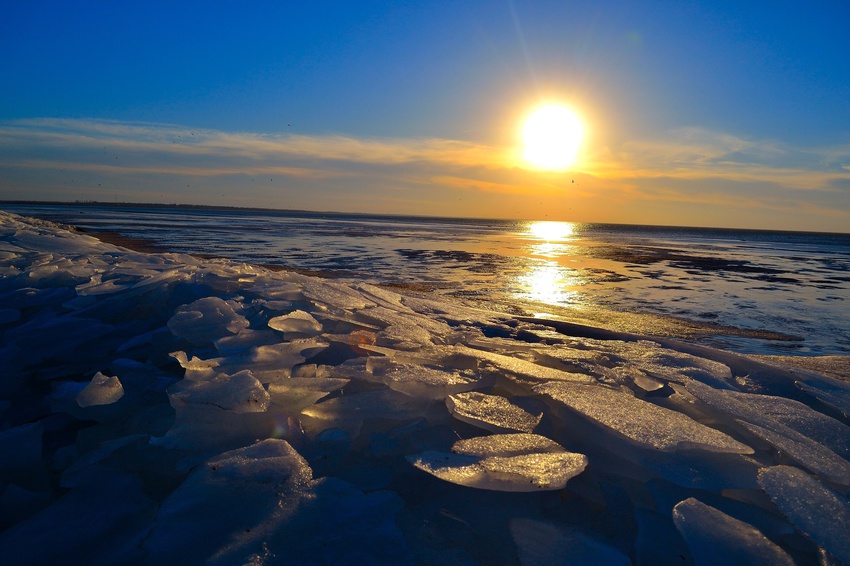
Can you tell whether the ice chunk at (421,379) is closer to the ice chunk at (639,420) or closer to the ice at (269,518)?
the ice chunk at (639,420)

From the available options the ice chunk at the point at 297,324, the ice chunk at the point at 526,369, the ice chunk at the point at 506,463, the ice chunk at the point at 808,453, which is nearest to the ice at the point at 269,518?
the ice chunk at the point at 506,463

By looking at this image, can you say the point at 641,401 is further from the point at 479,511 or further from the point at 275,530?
the point at 275,530

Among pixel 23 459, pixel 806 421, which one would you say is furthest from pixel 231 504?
pixel 806 421

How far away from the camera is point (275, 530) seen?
4.72ft

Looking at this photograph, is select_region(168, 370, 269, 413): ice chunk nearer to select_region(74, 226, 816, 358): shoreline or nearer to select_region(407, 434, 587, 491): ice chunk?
select_region(407, 434, 587, 491): ice chunk

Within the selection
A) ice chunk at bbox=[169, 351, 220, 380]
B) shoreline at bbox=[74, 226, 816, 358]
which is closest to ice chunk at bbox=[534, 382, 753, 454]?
ice chunk at bbox=[169, 351, 220, 380]

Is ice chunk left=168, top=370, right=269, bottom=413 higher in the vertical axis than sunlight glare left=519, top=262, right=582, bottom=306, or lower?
higher

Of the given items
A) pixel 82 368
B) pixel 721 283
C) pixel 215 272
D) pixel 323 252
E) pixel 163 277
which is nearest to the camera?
pixel 82 368

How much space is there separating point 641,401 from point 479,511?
3.34ft

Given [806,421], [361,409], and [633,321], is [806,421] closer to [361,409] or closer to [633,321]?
[361,409]

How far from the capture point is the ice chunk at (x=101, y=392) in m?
2.04

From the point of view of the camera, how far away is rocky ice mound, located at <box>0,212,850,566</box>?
1454 mm

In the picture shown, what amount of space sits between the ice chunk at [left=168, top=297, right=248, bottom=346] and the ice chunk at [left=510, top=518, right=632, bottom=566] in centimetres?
200

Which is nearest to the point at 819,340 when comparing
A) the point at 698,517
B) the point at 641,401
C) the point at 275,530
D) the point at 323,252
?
the point at 641,401
